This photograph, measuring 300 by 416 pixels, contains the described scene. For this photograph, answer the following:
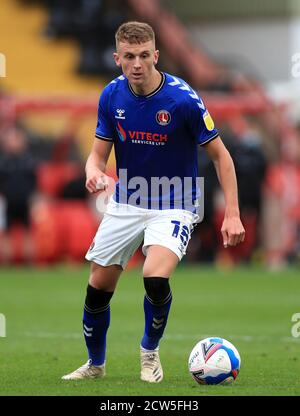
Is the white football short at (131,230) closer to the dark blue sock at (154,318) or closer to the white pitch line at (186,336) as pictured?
the dark blue sock at (154,318)

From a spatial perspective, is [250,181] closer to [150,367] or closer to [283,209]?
[283,209]

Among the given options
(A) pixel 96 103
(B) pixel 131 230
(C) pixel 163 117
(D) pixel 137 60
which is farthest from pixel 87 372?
(A) pixel 96 103

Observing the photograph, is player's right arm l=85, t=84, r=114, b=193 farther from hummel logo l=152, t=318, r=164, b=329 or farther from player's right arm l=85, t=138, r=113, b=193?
hummel logo l=152, t=318, r=164, b=329

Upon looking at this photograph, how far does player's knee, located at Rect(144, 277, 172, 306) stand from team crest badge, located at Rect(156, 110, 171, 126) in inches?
41.6

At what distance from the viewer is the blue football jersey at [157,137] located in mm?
7727

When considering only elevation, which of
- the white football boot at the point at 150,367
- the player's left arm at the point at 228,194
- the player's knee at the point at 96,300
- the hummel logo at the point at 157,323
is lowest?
the white football boot at the point at 150,367

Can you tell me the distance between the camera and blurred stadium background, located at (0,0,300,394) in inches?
794

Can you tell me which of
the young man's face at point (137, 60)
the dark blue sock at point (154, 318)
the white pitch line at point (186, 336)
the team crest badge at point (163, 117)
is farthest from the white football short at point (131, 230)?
the white pitch line at point (186, 336)

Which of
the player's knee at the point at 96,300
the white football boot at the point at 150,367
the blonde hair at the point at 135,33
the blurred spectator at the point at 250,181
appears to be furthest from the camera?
the blurred spectator at the point at 250,181

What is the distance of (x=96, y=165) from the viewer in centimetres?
785

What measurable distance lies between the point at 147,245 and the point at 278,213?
14360 mm

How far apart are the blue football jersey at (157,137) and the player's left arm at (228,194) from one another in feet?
0.32

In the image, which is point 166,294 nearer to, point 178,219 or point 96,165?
point 178,219

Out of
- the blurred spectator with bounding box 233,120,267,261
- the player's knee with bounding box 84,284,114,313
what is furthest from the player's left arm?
the blurred spectator with bounding box 233,120,267,261
